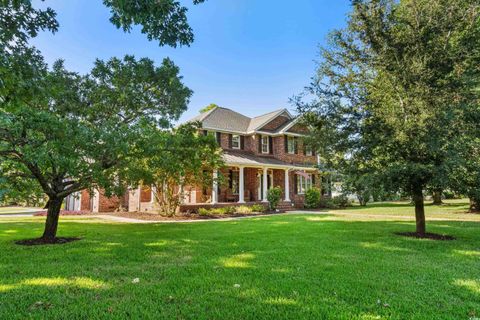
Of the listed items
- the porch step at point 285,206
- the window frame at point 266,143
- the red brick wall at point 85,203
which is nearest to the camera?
the porch step at point 285,206

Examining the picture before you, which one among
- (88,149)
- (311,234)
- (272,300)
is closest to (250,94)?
(311,234)

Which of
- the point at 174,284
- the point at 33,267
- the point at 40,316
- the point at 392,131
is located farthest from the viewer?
the point at 392,131

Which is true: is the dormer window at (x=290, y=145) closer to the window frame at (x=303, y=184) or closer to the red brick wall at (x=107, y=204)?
the window frame at (x=303, y=184)

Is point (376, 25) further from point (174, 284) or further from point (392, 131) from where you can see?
point (174, 284)

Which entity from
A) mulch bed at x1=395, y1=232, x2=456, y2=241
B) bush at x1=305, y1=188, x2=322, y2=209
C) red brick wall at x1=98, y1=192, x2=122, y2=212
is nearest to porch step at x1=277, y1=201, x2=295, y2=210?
bush at x1=305, y1=188, x2=322, y2=209

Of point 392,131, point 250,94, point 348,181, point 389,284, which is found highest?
point 250,94

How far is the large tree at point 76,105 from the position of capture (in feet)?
12.4

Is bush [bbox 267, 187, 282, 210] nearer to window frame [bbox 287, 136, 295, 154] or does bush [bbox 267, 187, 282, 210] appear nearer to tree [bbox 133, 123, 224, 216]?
window frame [bbox 287, 136, 295, 154]

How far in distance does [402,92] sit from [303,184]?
18.7 metres

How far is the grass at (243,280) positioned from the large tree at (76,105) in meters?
1.60

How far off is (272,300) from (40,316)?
2.58 m

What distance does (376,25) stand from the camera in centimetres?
873

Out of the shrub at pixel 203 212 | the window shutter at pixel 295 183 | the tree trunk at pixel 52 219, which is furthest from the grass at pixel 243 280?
the window shutter at pixel 295 183

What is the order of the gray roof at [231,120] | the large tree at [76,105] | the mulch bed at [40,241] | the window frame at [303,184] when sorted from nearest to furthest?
the large tree at [76,105] → the mulch bed at [40,241] → the gray roof at [231,120] → the window frame at [303,184]
